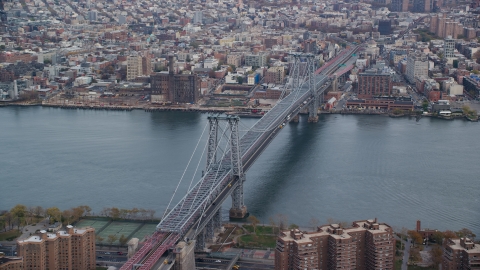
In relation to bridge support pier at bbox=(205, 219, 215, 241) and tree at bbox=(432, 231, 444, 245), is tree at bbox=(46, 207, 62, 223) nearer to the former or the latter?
bridge support pier at bbox=(205, 219, 215, 241)

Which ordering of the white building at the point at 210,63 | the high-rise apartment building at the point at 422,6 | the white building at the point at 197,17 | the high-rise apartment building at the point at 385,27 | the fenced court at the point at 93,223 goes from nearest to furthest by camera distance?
the fenced court at the point at 93,223, the white building at the point at 210,63, the high-rise apartment building at the point at 385,27, the white building at the point at 197,17, the high-rise apartment building at the point at 422,6

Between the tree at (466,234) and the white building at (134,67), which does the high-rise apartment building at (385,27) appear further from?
the tree at (466,234)

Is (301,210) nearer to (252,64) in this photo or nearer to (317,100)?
(317,100)

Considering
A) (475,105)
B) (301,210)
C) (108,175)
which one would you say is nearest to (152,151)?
(108,175)

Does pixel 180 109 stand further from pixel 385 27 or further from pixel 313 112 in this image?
pixel 385 27

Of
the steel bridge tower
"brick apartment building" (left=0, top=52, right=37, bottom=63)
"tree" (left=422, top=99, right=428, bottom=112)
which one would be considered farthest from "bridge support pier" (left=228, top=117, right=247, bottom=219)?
"brick apartment building" (left=0, top=52, right=37, bottom=63)

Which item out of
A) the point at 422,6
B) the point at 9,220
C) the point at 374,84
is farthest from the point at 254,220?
the point at 422,6

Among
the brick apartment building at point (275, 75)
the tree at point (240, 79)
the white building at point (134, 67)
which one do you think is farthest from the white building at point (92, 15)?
the brick apartment building at point (275, 75)
